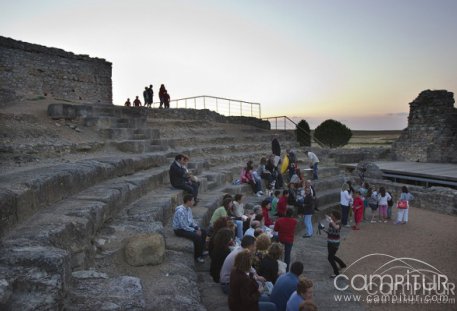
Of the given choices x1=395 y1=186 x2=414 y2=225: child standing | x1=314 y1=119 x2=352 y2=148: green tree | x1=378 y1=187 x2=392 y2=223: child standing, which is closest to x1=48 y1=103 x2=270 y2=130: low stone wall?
x1=378 y1=187 x2=392 y2=223: child standing

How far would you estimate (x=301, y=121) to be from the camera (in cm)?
3297

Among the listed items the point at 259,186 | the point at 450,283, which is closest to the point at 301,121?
the point at 259,186

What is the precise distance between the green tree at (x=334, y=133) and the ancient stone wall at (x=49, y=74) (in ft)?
76.9

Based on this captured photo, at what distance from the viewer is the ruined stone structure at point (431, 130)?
19.6 meters

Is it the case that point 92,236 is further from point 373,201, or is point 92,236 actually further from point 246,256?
point 373,201

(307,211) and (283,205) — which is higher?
(283,205)

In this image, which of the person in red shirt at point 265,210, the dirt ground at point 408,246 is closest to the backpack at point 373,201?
the dirt ground at point 408,246

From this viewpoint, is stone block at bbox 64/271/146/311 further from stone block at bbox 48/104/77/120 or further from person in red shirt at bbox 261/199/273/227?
stone block at bbox 48/104/77/120

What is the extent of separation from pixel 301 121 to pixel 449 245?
24.5 metres

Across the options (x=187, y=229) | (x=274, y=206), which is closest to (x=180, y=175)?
(x=187, y=229)

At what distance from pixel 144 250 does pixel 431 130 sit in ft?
66.1

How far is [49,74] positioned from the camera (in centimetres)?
1761

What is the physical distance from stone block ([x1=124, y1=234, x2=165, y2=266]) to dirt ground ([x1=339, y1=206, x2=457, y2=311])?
3.70 m

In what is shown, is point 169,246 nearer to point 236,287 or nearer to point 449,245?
point 236,287
